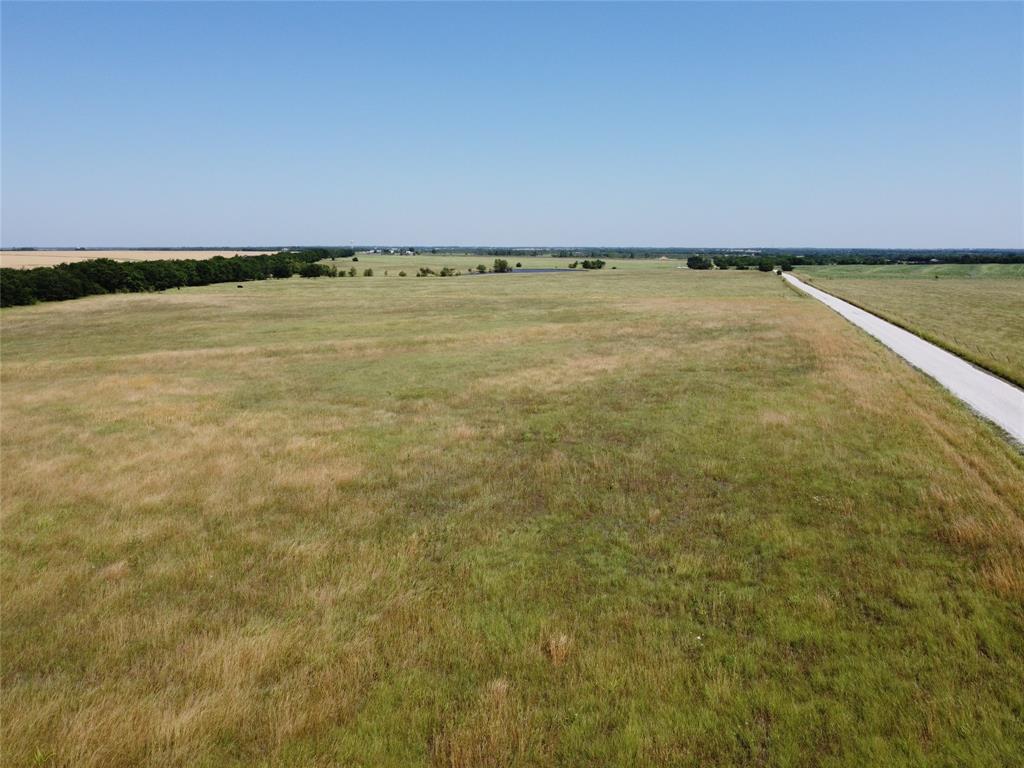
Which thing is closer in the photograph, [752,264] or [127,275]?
[127,275]

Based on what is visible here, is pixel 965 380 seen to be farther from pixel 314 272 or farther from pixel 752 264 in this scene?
pixel 752 264

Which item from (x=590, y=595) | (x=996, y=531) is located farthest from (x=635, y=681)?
(x=996, y=531)

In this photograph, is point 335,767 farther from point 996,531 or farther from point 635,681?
point 996,531

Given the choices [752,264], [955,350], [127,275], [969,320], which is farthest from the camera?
[752,264]

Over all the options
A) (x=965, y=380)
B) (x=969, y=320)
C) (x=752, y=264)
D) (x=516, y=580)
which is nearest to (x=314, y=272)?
(x=969, y=320)

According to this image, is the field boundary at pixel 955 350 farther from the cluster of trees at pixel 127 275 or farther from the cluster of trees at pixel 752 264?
the cluster of trees at pixel 752 264

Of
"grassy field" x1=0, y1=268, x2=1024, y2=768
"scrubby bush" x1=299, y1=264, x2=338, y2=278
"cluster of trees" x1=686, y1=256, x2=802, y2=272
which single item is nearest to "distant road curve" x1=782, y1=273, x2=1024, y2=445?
"grassy field" x1=0, y1=268, x2=1024, y2=768

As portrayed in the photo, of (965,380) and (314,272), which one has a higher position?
(314,272)

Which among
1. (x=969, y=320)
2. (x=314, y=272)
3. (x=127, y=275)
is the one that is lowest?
(x=969, y=320)
